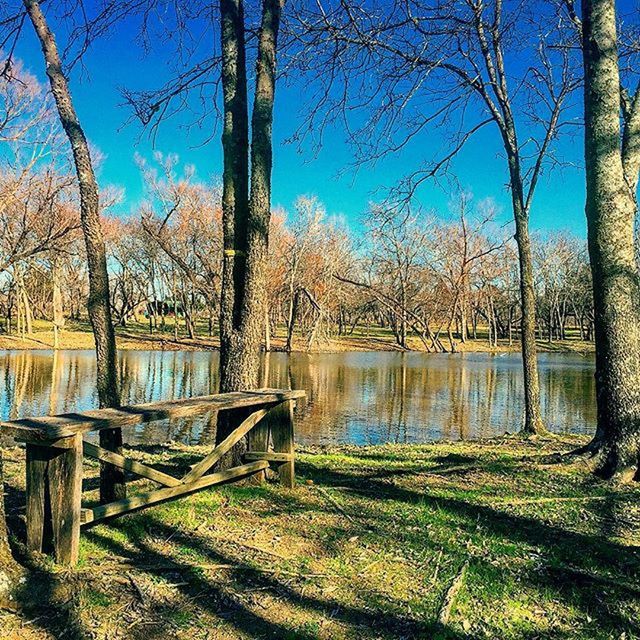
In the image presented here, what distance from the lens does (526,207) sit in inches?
424

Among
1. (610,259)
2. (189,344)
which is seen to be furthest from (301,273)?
(610,259)

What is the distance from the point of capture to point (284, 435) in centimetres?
536

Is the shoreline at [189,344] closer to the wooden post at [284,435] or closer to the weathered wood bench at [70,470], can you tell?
the wooden post at [284,435]

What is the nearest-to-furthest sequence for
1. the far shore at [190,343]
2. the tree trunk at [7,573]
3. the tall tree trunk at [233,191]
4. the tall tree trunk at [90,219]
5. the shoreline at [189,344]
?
the tree trunk at [7,573] < the tall tree trunk at [90,219] < the tall tree trunk at [233,191] < the shoreline at [189,344] < the far shore at [190,343]

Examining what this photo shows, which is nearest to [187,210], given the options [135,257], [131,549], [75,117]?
[135,257]

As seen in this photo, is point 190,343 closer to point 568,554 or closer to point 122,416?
point 122,416

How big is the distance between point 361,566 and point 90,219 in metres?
3.79

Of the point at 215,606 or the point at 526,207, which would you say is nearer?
the point at 215,606

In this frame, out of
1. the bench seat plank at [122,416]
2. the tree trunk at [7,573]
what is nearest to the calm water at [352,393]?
the bench seat plank at [122,416]

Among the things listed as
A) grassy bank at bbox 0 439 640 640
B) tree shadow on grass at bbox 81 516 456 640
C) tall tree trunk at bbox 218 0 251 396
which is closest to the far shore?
tall tree trunk at bbox 218 0 251 396

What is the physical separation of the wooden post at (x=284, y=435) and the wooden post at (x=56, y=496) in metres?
2.12

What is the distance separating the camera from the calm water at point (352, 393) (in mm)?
12641

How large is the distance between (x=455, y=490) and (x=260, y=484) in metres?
1.81

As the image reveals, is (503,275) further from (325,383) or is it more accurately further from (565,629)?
(565,629)
